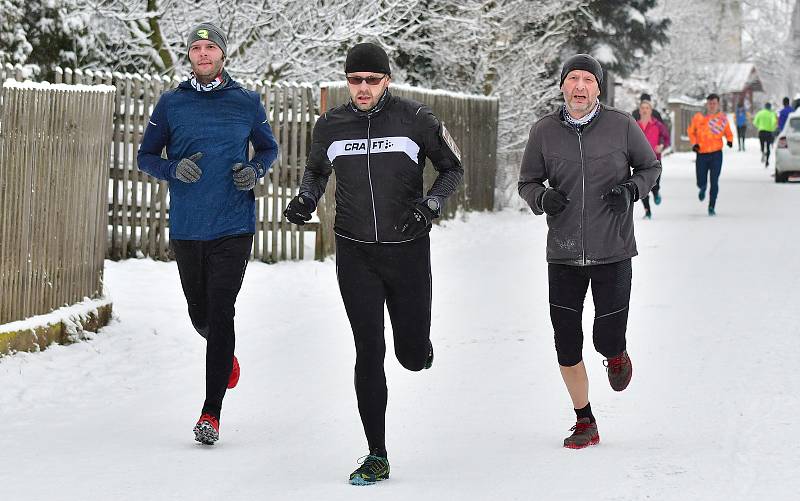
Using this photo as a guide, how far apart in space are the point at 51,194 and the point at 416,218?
381 cm

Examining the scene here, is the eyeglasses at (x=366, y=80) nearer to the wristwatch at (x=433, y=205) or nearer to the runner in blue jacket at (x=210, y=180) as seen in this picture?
the wristwatch at (x=433, y=205)

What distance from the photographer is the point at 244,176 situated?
6.70 meters

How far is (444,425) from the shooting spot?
23.1 feet

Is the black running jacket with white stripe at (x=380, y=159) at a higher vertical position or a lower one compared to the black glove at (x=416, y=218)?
higher

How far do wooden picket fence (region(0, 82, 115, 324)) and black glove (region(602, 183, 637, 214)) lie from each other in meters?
3.62

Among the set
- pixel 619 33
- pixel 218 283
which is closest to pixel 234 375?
pixel 218 283

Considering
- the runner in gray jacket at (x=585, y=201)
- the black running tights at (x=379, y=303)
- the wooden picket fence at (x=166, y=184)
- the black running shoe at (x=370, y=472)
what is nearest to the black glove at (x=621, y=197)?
the runner in gray jacket at (x=585, y=201)

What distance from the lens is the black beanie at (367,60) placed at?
592 centimetres

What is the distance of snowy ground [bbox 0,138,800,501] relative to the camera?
5855 millimetres

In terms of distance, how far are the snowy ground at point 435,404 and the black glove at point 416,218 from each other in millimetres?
1004

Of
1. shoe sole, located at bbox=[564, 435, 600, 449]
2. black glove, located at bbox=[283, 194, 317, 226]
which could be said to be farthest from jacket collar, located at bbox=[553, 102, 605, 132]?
shoe sole, located at bbox=[564, 435, 600, 449]

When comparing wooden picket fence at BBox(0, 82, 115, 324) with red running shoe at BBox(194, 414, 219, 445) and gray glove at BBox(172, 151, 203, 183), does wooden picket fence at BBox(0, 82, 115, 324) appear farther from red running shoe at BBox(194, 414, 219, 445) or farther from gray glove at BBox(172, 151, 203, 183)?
red running shoe at BBox(194, 414, 219, 445)

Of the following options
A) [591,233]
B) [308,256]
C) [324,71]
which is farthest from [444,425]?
[324,71]

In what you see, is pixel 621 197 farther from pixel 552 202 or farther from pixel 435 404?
pixel 435 404
